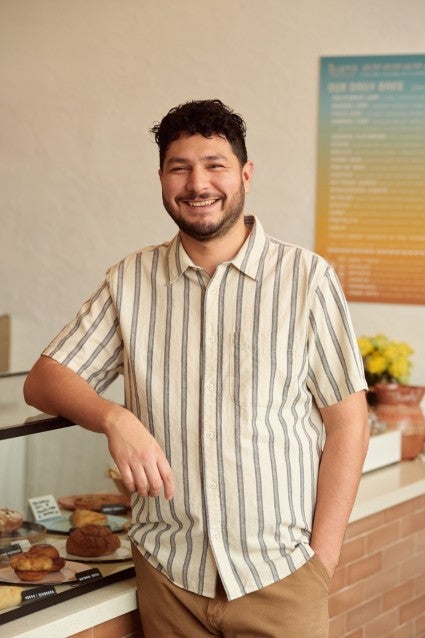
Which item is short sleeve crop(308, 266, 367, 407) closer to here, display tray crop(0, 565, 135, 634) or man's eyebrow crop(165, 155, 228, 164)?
man's eyebrow crop(165, 155, 228, 164)

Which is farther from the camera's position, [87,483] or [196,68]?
[196,68]

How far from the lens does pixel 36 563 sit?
89.4 inches

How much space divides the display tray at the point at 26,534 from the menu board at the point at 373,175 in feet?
7.61

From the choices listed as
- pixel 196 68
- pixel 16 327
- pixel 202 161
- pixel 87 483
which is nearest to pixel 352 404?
pixel 202 161

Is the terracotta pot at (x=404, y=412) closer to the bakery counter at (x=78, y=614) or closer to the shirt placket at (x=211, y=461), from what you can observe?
the bakery counter at (x=78, y=614)

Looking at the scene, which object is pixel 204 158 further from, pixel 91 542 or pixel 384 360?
pixel 384 360

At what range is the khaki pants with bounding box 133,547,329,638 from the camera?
2.05m

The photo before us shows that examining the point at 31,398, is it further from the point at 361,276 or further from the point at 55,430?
the point at 361,276

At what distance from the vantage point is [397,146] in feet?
14.2

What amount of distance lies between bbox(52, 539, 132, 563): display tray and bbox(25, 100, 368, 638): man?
0.22 m

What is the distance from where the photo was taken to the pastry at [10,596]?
213 cm

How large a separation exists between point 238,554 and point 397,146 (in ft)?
8.75

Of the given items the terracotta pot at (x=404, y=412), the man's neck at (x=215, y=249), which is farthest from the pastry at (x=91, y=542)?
the terracotta pot at (x=404, y=412)

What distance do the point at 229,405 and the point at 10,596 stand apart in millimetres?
612
